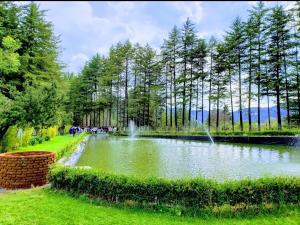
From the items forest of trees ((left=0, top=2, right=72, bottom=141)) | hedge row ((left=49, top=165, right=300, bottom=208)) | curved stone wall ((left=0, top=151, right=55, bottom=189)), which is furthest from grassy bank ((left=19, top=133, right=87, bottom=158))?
hedge row ((left=49, top=165, right=300, bottom=208))

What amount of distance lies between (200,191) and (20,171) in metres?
4.41

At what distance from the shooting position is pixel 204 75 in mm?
30969

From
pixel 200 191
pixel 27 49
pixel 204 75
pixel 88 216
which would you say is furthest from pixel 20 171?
pixel 204 75

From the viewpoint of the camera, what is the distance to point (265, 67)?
24.7 meters

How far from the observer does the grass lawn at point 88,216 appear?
161 inches

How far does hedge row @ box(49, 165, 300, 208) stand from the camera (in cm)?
459

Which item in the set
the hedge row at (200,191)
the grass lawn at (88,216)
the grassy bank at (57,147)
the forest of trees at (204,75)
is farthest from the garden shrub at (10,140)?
the forest of trees at (204,75)

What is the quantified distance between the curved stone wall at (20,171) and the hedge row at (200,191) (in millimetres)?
2470

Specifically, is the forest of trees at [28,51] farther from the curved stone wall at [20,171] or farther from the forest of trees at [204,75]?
the forest of trees at [204,75]

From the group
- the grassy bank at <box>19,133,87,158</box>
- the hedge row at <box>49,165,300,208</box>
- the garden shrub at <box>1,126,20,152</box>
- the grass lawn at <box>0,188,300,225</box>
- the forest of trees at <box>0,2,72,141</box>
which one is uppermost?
the forest of trees at <box>0,2,72,141</box>

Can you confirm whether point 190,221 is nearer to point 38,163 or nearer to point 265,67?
point 38,163

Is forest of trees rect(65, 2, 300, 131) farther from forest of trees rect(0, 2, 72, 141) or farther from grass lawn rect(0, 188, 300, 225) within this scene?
grass lawn rect(0, 188, 300, 225)

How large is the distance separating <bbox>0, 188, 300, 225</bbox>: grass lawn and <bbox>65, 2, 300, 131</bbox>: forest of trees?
19.5 metres

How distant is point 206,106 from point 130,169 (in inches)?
976
